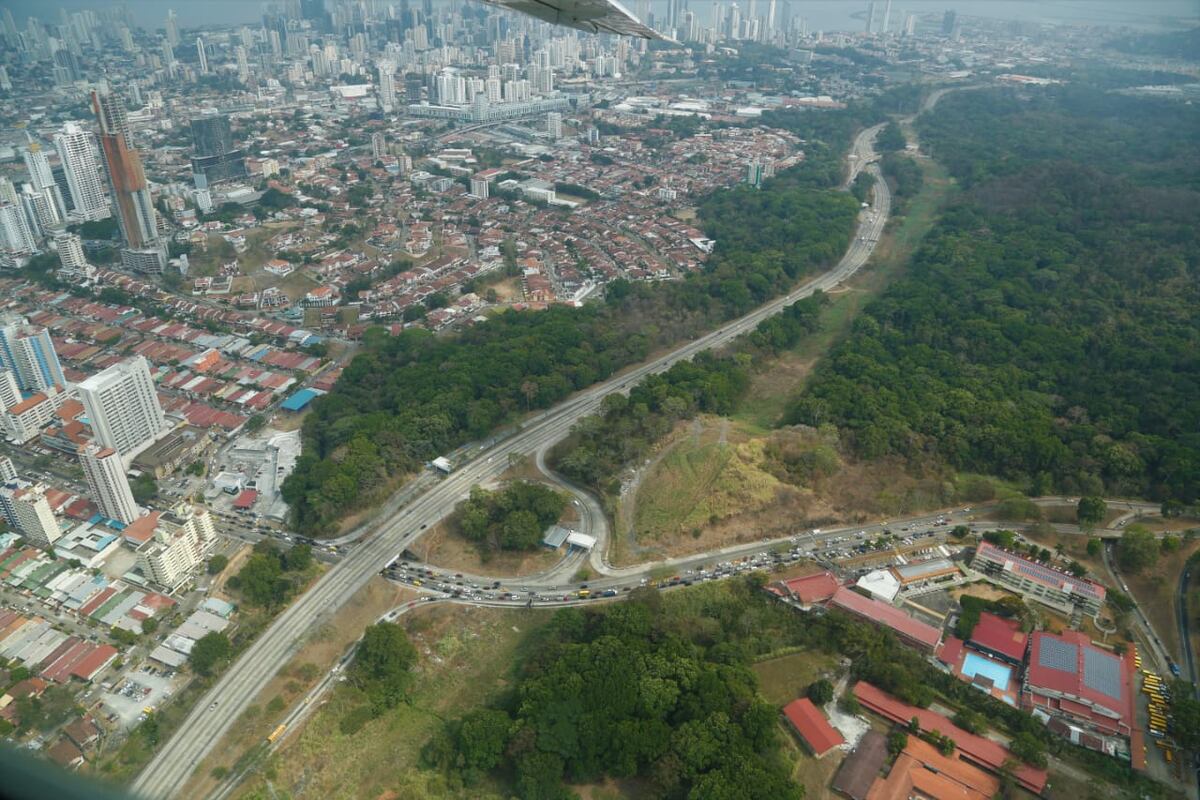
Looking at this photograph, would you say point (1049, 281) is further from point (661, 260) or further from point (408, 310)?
point (408, 310)

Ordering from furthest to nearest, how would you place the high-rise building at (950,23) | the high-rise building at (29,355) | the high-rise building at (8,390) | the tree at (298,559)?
1. the high-rise building at (950,23)
2. the high-rise building at (29,355)
3. the high-rise building at (8,390)
4. the tree at (298,559)

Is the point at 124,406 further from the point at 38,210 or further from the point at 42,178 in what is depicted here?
the point at 42,178

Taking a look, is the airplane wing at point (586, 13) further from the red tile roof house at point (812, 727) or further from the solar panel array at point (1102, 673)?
the solar panel array at point (1102, 673)

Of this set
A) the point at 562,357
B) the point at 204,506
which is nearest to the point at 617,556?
the point at 562,357

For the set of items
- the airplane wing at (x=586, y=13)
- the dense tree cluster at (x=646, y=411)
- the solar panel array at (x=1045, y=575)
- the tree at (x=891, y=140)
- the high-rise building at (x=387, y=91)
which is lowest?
the solar panel array at (x=1045, y=575)

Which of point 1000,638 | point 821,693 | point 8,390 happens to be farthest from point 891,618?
point 8,390

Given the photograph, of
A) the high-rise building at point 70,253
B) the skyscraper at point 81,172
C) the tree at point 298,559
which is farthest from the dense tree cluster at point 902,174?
the skyscraper at point 81,172

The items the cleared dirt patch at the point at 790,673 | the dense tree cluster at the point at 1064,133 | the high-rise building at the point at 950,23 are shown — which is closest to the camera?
the cleared dirt patch at the point at 790,673
